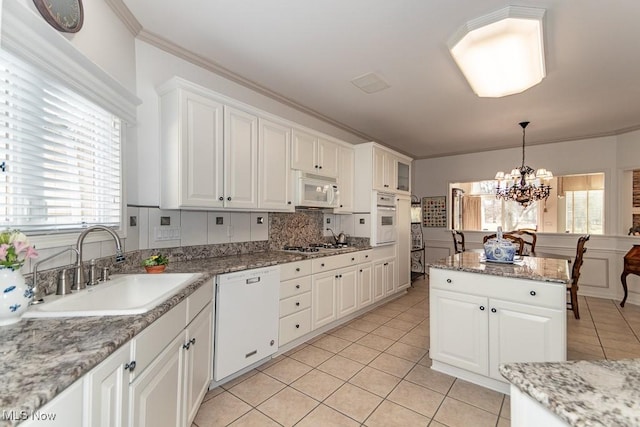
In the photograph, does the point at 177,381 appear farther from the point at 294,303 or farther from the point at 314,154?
the point at 314,154

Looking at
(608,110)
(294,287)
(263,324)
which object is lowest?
(263,324)

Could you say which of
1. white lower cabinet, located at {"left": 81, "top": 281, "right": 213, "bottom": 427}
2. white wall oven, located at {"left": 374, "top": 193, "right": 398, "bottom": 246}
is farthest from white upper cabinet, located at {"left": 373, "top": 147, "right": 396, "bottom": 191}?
white lower cabinet, located at {"left": 81, "top": 281, "right": 213, "bottom": 427}

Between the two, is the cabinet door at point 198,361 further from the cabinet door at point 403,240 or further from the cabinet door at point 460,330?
the cabinet door at point 403,240

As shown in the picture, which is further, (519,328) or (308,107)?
(308,107)

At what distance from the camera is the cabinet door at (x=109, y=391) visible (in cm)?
82

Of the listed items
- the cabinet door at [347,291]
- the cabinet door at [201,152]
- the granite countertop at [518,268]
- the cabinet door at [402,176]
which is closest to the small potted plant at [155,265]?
the cabinet door at [201,152]

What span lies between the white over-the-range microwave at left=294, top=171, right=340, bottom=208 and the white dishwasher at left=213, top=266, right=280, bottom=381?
0.94 m

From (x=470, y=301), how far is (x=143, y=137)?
283cm

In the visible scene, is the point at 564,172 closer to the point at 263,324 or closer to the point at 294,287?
the point at 294,287

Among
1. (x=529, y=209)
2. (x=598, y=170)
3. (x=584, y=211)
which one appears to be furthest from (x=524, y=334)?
(x=529, y=209)

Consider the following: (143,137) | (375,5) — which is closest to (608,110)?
(375,5)

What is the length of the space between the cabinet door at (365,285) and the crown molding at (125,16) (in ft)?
10.3

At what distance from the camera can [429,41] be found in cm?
223

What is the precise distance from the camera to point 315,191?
10.8 ft
